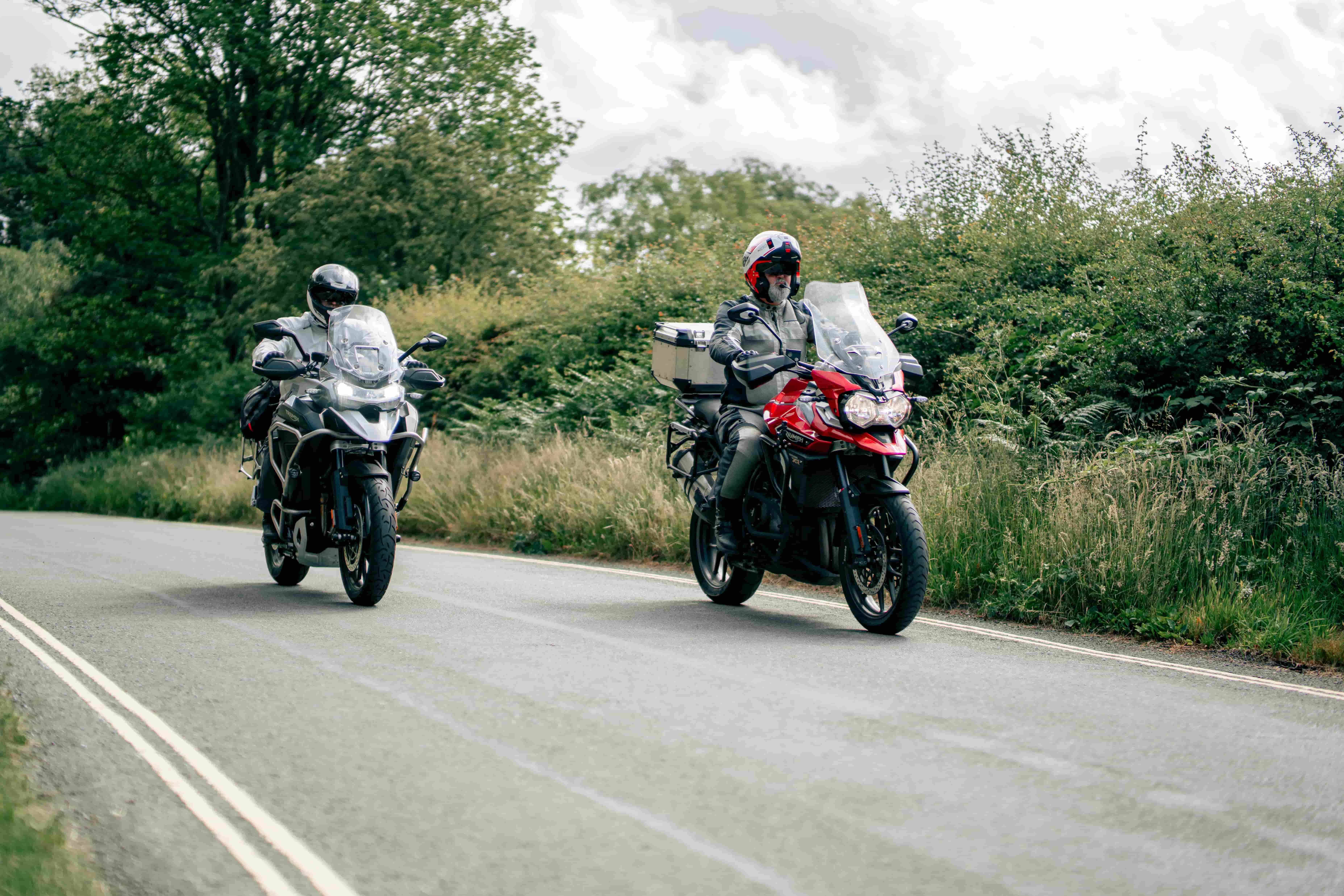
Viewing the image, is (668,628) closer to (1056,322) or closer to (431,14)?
(1056,322)

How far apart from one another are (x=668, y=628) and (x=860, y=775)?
3516 mm

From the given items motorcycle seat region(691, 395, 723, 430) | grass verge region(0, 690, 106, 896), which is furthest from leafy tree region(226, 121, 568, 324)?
grass verge region(0, 690, 106, 896)

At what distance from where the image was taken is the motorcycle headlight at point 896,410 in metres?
7.92

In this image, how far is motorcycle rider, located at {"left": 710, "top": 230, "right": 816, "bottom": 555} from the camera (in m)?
8.73

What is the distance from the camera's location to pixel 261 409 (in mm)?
10352

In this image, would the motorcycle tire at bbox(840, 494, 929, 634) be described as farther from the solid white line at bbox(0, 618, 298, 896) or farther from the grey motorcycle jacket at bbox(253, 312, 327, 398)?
the grey motorcycle jacket at bbox(253, 312, 327, 398)

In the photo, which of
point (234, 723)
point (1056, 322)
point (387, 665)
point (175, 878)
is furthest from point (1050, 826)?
point (1056, 322)

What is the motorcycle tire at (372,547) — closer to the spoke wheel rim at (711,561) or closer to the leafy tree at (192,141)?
the spoke wheel rim at (711,561)

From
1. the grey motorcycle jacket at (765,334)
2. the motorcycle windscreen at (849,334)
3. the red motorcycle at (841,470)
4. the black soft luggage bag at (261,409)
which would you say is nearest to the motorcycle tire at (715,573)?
the red motorcycle at (841,470)

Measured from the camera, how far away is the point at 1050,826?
4.30 meters

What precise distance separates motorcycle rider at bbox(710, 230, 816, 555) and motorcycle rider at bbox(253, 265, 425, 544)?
2.49m

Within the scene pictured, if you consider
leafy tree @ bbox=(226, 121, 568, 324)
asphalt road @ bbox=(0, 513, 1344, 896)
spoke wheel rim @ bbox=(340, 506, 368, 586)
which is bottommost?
asphalt road @ bbox=(0, 513, 1344, 896)

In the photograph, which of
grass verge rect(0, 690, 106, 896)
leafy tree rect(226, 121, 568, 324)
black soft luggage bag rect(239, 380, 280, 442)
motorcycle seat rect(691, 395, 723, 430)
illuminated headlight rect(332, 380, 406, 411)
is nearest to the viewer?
grass verge rect(0, 690, 106, 896)

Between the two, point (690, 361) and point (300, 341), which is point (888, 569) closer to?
point (690, 361)
